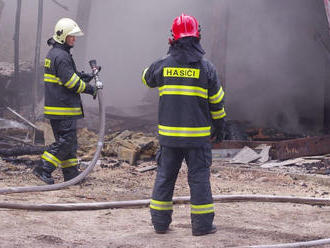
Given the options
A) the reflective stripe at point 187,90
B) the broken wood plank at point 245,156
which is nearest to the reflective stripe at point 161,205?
the reflective stripe at point 187,90

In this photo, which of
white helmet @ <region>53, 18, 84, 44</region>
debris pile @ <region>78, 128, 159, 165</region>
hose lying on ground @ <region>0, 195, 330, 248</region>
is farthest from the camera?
debris pile @ <region>78, 128, 159, 165</region>

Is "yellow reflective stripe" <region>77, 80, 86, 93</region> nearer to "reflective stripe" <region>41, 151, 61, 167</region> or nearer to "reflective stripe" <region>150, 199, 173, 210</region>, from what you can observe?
"reflective stripe" <region>41, 151, 61, 167</region>

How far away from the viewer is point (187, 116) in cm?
465

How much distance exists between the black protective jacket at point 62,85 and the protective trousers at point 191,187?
7.27 feet

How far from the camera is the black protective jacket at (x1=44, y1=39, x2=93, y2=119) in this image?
21.7 ft

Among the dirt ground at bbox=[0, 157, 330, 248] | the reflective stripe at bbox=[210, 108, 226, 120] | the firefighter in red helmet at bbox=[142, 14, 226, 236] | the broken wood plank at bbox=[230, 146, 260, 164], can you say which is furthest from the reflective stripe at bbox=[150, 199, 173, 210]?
the broken wood plank at bbox=[230, 146, 260, 164]

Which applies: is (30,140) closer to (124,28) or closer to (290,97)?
(290,97)

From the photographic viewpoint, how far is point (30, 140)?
10.0 meters

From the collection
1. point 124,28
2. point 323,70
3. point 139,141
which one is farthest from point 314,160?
point 124,28

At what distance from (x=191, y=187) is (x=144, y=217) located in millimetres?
889

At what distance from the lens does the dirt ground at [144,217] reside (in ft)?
14.7

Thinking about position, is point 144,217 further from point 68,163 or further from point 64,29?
point 64,29

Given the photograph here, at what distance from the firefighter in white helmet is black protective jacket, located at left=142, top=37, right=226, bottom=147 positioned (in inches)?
87.1

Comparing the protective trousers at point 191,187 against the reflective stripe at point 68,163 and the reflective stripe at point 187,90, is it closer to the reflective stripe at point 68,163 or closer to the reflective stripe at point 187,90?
the reflective stripe at point 187,90
